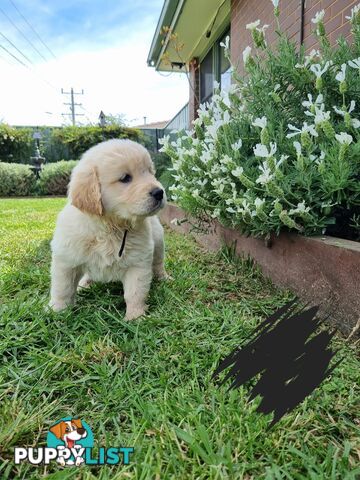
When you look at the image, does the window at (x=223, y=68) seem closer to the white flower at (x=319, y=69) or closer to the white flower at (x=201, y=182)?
the white flower at (x=201, y=182)

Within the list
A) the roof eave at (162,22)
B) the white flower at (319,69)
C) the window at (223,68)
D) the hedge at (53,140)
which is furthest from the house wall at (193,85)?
the white flower at (319,69)

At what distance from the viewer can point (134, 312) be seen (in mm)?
2102

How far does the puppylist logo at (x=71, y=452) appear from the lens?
42.9 inches

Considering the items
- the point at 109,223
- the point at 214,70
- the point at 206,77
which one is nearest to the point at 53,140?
the point at 206,77

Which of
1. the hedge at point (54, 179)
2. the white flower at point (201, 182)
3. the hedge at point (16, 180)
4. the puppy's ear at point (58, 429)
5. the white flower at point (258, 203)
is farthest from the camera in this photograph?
the hedge at point (54, 179)

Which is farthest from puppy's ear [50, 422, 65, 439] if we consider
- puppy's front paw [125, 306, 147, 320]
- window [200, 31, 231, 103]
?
window [200, 31, 231, 103]

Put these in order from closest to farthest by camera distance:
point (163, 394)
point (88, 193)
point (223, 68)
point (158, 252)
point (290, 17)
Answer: point (163, 394) < point (88, 193) < point (158, 252) < point (290, 17) < point (223, 68)

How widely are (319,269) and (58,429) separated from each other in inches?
59.8

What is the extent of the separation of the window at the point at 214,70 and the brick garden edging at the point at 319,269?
549 cm

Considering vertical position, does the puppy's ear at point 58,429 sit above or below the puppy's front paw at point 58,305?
below

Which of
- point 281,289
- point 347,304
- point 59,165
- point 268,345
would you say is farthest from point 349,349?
point 59,165

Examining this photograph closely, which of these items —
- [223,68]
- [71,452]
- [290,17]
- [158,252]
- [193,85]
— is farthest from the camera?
[193,85]

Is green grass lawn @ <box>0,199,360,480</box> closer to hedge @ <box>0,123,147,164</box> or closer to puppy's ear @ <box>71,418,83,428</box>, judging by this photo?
puppy's ear @ <box>71,418,83,428</box>

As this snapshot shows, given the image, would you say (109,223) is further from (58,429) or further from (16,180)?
(16,180)
